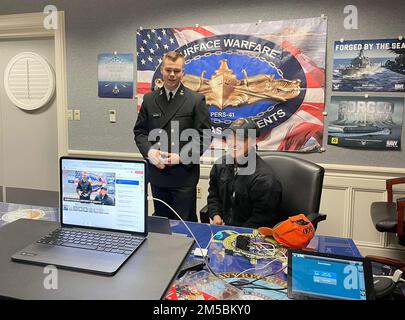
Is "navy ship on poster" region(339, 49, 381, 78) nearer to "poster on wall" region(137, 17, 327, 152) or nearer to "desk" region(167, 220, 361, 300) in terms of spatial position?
"poster on wall" region(137, 17, 327, 152)

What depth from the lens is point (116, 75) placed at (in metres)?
3.25

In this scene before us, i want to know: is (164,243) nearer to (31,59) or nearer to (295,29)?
(295,29)

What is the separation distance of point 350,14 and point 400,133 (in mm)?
993

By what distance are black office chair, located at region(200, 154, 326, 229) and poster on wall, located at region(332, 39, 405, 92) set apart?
1.17 meters

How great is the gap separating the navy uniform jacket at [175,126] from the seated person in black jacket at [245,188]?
12.7 inches

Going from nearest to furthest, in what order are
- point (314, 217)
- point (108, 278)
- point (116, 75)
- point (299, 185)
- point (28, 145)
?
1. point (108, 278)
2. point (314, 217)
3. point (299, 185)
4. point (116, 75)
5. point (28, 145)

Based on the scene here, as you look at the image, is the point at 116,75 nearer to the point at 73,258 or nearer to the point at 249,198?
the point at 249,198

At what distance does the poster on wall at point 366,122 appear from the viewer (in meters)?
2.63

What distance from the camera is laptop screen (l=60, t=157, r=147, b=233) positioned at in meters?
1.09

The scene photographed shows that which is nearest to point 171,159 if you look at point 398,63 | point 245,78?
point 245,78

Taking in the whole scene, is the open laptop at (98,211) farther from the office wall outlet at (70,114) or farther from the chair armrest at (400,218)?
the office wall outlet at (70,114)

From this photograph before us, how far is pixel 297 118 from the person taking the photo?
2836 millimetres

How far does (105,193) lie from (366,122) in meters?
2.28
